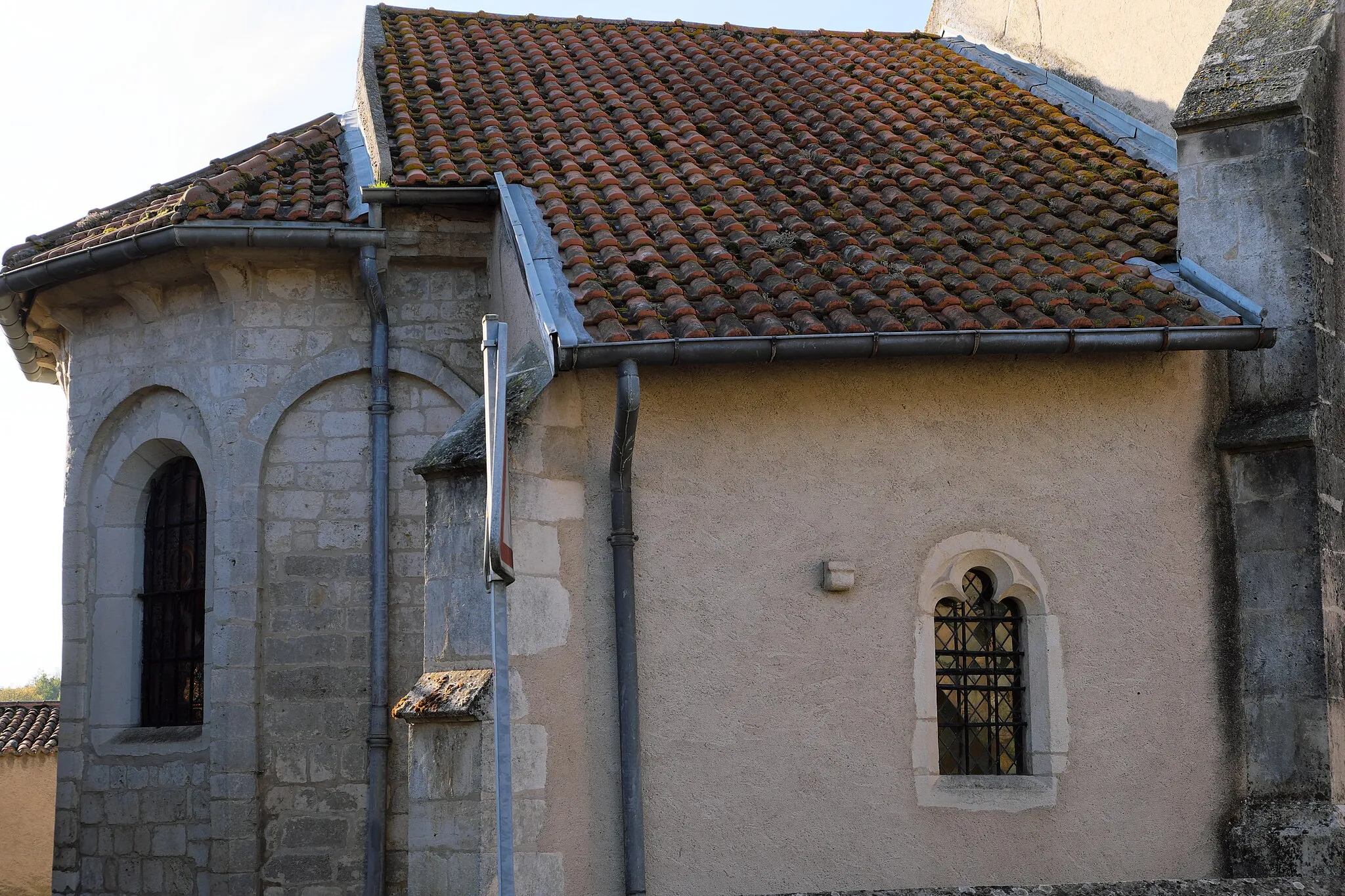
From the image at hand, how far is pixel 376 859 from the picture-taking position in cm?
895

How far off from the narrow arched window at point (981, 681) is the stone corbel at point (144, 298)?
5.63 metres

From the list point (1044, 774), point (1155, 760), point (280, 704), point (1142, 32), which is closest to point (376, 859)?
point (280, 704)

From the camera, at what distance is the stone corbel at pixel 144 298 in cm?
1000

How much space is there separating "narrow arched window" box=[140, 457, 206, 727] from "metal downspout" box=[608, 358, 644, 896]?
3.59 meters

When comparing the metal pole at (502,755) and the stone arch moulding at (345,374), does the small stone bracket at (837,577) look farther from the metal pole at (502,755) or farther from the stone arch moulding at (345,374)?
the stone arch moulding at (345,374)

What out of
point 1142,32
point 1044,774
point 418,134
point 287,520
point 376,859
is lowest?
point 376,859

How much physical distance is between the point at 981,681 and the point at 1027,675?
26 centimetres

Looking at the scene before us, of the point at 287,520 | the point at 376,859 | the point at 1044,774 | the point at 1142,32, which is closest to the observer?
the point at 1044,774

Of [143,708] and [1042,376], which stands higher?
[1042,376]

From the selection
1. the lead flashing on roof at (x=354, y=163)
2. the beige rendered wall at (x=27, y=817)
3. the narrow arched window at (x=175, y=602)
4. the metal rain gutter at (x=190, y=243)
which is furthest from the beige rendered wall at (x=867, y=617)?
the beige rendered wall at (x=27, y=817)

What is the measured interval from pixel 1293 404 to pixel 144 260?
726 cm

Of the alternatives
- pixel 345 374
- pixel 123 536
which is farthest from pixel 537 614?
pixel 123 536

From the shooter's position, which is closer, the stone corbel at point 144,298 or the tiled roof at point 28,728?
the stone corbel at point 144,298

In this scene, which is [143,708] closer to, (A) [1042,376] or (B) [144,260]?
(B) [144,260]
